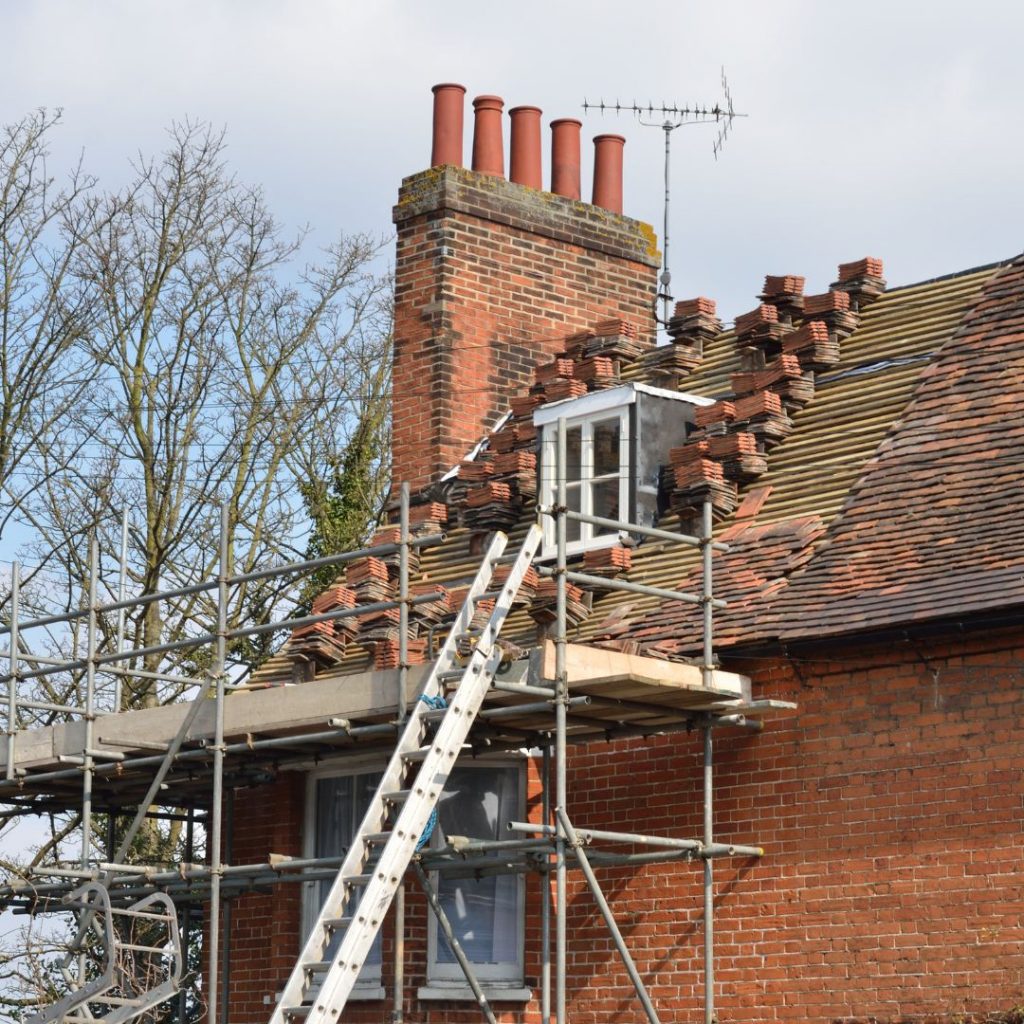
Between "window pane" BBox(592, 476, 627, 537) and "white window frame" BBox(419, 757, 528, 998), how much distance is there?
221cm

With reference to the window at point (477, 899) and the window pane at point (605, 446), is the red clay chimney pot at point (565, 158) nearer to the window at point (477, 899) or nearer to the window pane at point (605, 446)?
the window pane at point (605, 446)

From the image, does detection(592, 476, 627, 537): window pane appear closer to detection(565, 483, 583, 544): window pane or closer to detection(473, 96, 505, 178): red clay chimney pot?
detection(565, 483, 583, 544): window pane

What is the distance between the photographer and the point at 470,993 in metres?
16.1

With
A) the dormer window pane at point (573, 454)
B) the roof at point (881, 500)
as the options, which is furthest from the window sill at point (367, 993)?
the dormer window pane at point (573, 454)

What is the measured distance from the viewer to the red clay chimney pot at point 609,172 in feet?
72.0

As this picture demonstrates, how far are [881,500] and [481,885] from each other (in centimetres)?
425

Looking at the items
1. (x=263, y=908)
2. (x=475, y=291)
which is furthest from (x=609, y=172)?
(x=263, y=908)

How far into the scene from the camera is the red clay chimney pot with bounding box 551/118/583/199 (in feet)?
70.9

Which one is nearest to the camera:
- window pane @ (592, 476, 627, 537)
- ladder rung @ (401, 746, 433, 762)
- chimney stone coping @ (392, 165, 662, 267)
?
ladder rung @ (401, 746, 433, 762)

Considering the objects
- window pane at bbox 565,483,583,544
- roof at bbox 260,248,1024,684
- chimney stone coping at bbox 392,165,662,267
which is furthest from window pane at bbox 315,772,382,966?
chimney stone coping at bbox 392,165,662,267

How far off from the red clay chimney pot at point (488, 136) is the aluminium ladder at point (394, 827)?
7.33m

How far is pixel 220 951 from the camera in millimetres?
19234

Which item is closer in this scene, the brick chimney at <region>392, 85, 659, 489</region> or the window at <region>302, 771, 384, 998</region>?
the window at <region>302, 771, 384, 998</region>

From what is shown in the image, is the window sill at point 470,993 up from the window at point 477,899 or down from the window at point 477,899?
down
